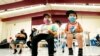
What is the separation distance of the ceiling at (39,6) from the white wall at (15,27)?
1.20m

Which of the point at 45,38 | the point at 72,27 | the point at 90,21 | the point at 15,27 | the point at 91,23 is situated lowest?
the point at 15,27

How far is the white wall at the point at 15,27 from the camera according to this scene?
64.1 feet

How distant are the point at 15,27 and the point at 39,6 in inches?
180

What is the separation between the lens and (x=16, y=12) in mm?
17266

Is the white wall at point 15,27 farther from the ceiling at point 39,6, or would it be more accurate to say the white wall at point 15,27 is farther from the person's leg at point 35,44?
the person's leg at point 35,44

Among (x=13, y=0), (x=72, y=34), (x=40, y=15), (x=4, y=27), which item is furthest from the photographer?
(x=4, y=27)

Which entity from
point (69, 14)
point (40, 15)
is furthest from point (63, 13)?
point (69, 14)

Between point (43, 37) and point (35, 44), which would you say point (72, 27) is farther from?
point (35, 44)

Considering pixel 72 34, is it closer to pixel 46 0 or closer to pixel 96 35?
pixel 46 0

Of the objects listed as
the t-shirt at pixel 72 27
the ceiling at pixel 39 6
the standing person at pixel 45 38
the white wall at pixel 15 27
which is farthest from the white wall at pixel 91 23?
the standing person at pixel 45 38

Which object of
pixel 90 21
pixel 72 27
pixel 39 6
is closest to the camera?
pixel 72 27

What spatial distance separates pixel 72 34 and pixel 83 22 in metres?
14.2

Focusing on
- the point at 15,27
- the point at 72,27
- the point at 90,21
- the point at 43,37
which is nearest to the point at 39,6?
the point at 15,27

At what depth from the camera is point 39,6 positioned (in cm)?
1620
